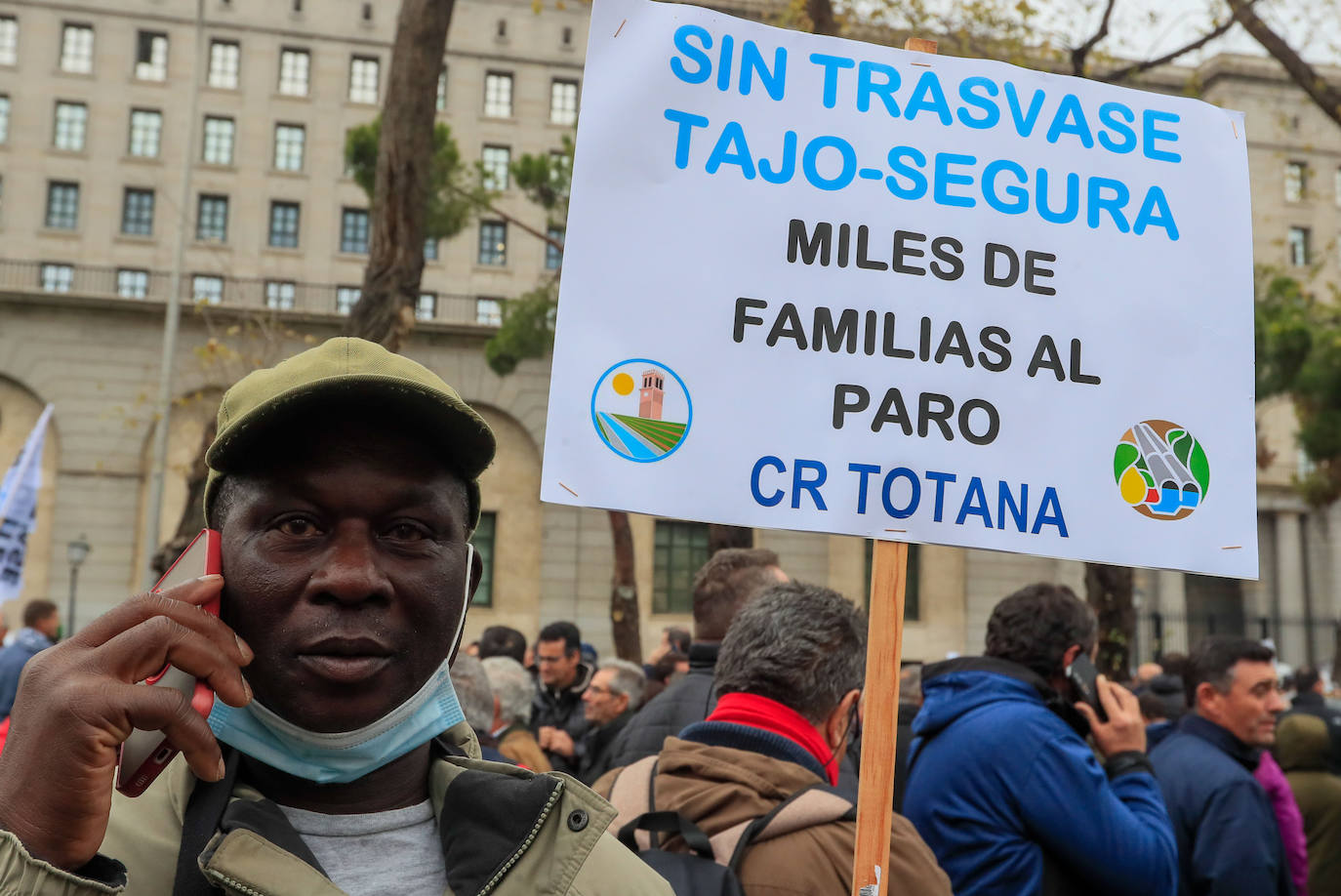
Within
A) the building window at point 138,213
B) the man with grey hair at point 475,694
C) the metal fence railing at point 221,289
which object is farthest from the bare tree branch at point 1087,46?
the building window at point 138,213

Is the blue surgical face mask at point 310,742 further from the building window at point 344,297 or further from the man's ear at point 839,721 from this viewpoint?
the building window at point 344,297

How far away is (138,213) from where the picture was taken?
39719 millimetres

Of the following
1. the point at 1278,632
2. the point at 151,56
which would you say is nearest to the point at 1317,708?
the point at 1278,632

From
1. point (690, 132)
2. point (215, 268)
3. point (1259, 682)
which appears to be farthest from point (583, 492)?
point (215, 268)

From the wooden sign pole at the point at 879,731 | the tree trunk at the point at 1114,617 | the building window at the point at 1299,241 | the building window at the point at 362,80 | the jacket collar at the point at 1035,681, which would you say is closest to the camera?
the wooden sign pole at the point at 879,731

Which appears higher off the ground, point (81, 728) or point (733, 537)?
point (733, 537)

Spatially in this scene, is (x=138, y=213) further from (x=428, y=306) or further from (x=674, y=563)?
(x=674, y=563)

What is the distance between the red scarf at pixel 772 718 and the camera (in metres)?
3.20

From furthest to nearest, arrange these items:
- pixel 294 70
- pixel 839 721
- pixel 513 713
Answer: pixel 294 70 < pixel 513 713 < pixel 839 721

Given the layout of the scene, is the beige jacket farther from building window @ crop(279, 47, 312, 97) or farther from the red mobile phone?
building window @ crop(279, 47, 312, 97)

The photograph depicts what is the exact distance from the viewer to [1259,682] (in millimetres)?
5250

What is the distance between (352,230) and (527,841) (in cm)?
4086

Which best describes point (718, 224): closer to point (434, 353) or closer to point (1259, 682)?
point (1259, 682)

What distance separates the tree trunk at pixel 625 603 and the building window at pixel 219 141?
1032 inches
